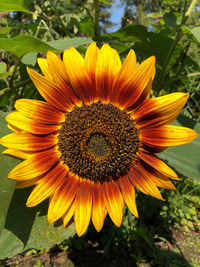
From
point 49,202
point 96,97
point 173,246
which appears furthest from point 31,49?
point 173,246

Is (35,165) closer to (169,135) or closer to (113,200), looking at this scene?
(113,200)

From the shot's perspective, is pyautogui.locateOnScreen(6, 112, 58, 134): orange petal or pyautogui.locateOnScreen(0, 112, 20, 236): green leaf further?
pyautogui.locateOnScreen(6, 112, 58, 134): orange petal

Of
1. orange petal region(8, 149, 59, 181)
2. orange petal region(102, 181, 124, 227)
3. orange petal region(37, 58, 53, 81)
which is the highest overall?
orange petal region(37, 58, 53, 81)

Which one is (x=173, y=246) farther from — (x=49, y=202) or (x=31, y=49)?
(x=31, y=49)

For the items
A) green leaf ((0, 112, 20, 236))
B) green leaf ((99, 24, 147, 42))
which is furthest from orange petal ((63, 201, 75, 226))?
green leaf ((99, 24, 147, 42))

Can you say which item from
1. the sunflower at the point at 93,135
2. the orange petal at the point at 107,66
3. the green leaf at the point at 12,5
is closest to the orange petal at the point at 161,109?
the sunflower at the point at 93,135

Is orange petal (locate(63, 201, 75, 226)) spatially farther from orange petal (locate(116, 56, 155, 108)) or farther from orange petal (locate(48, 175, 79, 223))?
orange petal (locate(116, 56, 155, 108))

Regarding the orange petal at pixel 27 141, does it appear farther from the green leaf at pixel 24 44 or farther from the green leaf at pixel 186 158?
the green leaf at pixel 186 158
